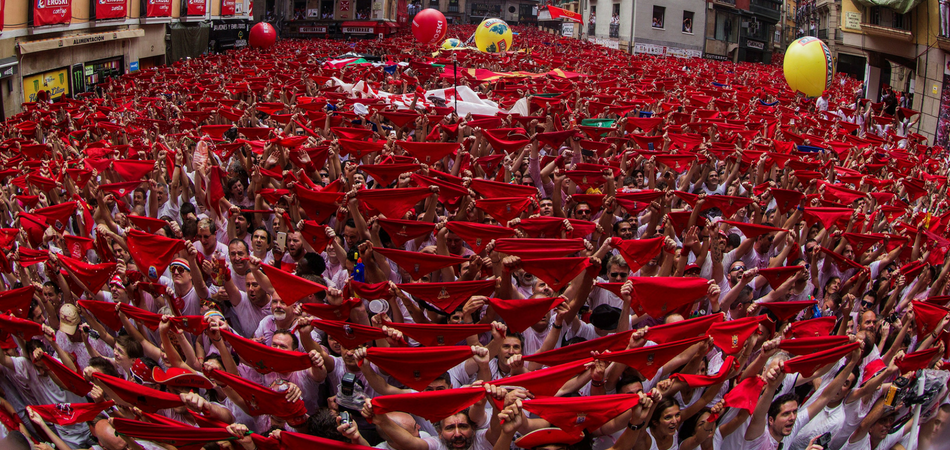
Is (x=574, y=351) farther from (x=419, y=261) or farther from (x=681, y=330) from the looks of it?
(x=419, y=261)

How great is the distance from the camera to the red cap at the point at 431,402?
3.93m

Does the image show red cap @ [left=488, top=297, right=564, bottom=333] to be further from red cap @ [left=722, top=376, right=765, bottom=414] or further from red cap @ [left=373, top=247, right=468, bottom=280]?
red cap @ [left=722, top=376, right=765, bottom=414]

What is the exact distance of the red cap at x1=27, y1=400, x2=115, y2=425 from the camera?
4.31 metres

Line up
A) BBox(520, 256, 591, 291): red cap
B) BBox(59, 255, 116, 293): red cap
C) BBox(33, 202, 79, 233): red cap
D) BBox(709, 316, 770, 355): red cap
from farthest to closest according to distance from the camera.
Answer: BBox(33, 202, 79, 233): red cap
BBox(59, 255, 116, 293): red cap
BBox(520, 256, 591, 291): red cap
BBox(709, 316, 770, 355): red cap

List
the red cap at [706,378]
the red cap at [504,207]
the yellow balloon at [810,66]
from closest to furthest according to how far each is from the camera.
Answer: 1. the red cap at [706,378]
2. the red cap at [504,207]
3. the yellow balloon at [810,66]

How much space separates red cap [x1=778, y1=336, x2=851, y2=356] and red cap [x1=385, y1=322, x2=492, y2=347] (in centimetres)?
185

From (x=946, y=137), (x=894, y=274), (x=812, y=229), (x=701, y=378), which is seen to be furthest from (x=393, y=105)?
(x=946, y=137)

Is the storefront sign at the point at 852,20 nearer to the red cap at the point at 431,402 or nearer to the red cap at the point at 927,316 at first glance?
the red cap at the point at 927,316

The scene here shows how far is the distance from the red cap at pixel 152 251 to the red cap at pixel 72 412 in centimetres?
178

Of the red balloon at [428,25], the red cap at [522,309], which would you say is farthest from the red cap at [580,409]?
the red balloon at [428,25]

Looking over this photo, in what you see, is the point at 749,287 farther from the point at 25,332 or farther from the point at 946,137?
the point at 946,137

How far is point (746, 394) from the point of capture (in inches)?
169

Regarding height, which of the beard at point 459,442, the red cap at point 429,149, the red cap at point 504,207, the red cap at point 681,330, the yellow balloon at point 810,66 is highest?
the yellow balloon at point 810,66

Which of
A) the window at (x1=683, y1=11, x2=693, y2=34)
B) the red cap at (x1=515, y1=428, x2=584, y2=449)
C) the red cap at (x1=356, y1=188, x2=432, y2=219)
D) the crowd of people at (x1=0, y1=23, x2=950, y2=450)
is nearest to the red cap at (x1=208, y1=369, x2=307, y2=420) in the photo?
the crowd of people at (x1=0, y1=23, x2=950, y2=450)
